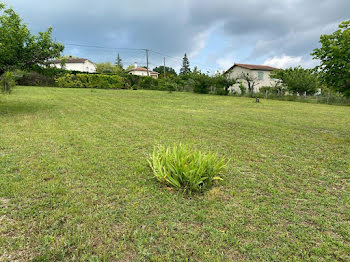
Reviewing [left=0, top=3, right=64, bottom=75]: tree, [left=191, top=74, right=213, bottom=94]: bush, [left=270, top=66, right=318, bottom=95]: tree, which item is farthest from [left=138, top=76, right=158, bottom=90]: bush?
[left=0, top=3, right=64, bottom=75]: tree

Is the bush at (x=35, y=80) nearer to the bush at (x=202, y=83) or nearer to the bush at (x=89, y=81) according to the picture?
the bush at (x=89, y=81)

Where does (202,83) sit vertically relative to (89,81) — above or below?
above

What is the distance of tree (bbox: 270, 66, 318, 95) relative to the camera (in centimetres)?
2377

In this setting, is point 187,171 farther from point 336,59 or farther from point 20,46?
point 20,46

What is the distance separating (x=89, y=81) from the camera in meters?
24.3

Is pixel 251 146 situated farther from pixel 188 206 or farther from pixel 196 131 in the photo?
pixel 188 206

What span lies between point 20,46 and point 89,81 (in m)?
17.6

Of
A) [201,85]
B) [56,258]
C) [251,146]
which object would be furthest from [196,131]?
[201,85]

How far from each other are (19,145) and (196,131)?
4366 mm

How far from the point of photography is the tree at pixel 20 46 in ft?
23.4

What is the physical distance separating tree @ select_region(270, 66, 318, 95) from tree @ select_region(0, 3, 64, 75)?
81.3ft

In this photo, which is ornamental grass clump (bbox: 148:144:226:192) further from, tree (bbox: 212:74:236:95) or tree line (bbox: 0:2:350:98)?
tree (bbox: 212:74:236:95)

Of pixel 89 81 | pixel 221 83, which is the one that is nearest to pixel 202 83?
pixel 221 83

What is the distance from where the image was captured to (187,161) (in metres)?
3.00
